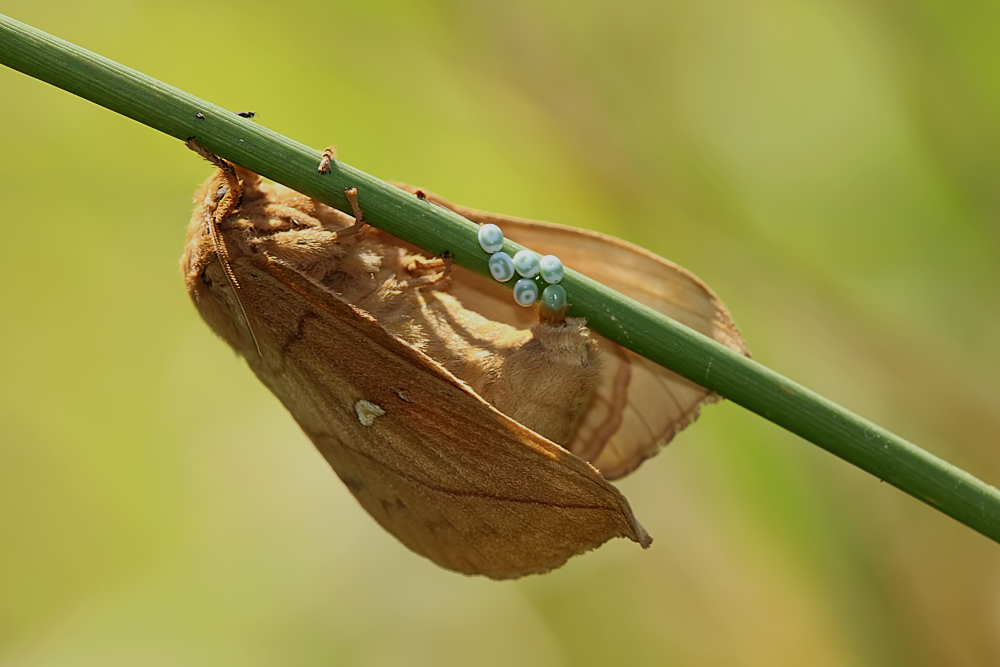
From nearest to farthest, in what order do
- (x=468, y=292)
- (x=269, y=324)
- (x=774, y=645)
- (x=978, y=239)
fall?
(x=269, y=324) < (x=468, y=292) < (x=978, y=239) < (x=774, y=645)

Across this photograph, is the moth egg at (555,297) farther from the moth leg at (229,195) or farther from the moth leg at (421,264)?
the moth leg at (229,195)

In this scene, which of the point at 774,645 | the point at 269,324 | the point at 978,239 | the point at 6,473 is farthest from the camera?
the point at 6,473

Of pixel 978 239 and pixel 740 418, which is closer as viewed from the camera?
pixel 978 239

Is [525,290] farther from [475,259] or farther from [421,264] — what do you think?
[421,264]

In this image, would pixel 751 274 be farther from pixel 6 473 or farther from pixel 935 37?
pixel 6 473

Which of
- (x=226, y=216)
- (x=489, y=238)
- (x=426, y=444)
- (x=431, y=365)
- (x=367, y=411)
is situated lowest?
(x=426, y=444)

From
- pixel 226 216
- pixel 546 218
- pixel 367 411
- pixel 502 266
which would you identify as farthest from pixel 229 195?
pixel 546 218

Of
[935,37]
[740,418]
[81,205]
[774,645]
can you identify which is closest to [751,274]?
[740,418]

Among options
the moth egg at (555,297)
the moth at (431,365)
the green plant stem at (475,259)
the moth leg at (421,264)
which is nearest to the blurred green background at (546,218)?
the moth at (431,365)
